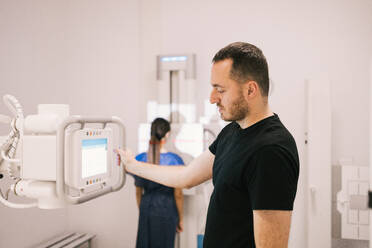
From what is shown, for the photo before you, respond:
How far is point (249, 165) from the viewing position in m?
0.99

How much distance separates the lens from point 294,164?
96cm

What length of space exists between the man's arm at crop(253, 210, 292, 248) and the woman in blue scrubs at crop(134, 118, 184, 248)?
4.62 ft

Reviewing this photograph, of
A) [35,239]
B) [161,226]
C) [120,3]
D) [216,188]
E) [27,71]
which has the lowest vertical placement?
[35,239]

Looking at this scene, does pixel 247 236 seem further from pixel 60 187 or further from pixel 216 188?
pixel 60 187

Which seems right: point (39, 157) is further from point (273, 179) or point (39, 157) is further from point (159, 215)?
point (159, 215)

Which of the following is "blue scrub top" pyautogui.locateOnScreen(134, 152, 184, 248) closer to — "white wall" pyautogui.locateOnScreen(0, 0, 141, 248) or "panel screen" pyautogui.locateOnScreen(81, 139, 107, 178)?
"white wall" pyautogui.locateOnScreen(0, 0, 141, 248)

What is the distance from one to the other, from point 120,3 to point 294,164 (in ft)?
8.15

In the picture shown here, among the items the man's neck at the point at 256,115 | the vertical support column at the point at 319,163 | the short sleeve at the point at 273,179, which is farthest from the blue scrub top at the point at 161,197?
the short sleeve at the point at 273,179

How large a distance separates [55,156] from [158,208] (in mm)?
1317

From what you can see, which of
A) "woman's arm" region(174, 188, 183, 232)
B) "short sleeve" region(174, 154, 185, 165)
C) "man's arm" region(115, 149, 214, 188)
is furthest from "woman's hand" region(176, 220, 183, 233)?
"man's arm" region(115, 149, 214, 188)

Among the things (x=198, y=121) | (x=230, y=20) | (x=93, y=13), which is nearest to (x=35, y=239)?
(x=198, y=121)

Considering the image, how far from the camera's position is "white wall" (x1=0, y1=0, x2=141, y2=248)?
2.63 m

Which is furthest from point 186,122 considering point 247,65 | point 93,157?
point 247,65

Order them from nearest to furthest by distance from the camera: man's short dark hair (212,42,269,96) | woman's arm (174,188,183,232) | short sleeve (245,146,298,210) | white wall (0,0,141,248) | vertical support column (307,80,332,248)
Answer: short sleeve (245,146,298,210) < man's short dark hair (212,42,269,96) < vertical support column (307,80,332,248) < woman's arm (174,188,183,232) < white wall (0,0,141,248)
